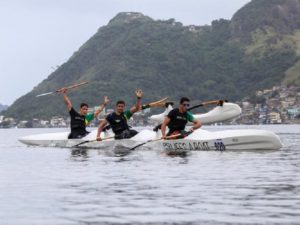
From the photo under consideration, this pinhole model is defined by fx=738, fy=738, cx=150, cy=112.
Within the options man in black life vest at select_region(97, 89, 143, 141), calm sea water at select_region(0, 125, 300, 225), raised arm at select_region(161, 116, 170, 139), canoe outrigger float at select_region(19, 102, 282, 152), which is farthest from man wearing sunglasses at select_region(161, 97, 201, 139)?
calm sea water at select_region(0, 125, 300, 225)

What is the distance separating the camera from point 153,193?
1324 centimetres

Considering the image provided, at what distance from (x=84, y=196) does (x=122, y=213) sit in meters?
2.18

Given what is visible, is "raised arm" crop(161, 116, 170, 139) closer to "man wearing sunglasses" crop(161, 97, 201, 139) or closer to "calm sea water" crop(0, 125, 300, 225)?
"man wearing sunglasses" crop(161, 97, 201, 139)

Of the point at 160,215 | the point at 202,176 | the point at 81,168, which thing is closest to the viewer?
the point at 160,215

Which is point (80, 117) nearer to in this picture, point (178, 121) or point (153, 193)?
point (178, 121)

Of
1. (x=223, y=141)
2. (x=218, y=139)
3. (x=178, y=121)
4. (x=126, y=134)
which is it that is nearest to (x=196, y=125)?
(x=178, y=121)

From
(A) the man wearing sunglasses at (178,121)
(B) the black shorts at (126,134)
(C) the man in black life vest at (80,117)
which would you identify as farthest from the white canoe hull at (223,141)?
(C) the man in black life vest at (80,117)

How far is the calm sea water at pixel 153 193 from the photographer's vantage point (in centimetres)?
1055

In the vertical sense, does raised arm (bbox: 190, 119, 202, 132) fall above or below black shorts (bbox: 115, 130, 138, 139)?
above

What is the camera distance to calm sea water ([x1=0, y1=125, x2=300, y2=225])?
34.6ft

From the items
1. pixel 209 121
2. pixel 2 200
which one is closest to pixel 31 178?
pixel 2 200

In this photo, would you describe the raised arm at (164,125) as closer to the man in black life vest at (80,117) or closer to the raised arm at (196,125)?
the raised arm at (196,125)

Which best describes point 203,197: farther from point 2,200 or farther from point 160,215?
point 2,200

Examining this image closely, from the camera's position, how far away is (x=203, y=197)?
1255 cm
